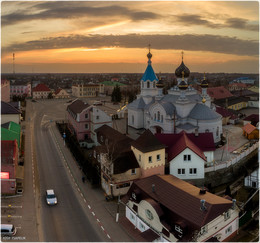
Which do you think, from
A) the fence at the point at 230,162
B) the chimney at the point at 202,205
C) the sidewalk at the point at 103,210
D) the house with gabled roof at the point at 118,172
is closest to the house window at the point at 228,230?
the chimney at the point at 202,205

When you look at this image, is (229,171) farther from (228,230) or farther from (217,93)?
(217,93)

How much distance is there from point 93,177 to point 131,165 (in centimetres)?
436

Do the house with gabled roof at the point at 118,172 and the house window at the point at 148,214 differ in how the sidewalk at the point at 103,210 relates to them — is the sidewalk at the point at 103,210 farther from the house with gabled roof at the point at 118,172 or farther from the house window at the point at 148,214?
the house window at the point at 148,214

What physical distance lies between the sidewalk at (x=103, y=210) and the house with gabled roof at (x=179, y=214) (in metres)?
1.07

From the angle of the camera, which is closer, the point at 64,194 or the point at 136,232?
the point at 136,232

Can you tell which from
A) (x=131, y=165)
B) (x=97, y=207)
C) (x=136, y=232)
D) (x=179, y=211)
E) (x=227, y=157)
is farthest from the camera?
(x=227, y=157)

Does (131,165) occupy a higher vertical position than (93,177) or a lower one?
higher

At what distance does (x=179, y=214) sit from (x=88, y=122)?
2479cm

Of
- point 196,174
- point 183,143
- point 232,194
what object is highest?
point 183,143

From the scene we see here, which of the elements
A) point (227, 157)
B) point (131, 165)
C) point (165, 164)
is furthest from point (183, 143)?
point (227, 157)

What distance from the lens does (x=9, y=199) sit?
81.1 ft

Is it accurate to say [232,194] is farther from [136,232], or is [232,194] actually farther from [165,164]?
[136,232]

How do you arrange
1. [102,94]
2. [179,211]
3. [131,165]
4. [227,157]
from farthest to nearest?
[102,94] → [227,157] → [131,165] → [179,211]

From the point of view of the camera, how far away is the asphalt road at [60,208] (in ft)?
66.0
